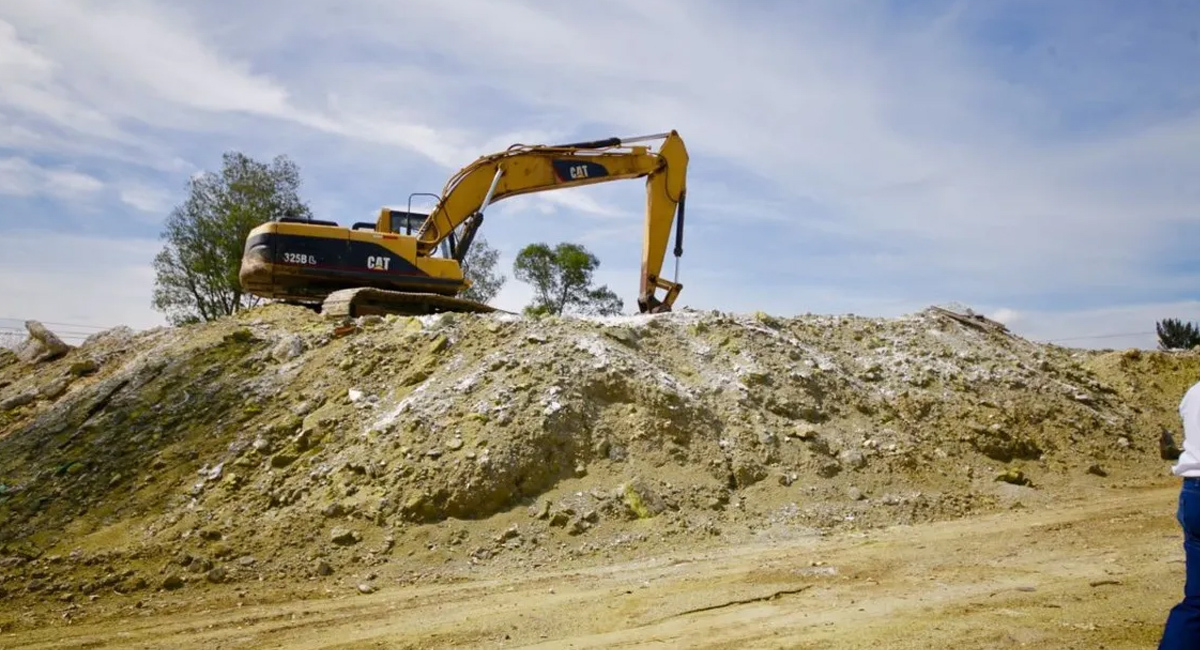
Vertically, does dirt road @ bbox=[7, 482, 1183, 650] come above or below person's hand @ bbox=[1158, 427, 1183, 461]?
below

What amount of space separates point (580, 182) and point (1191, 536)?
11.1 metres

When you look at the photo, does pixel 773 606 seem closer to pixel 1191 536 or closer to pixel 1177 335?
pixel 1191 536

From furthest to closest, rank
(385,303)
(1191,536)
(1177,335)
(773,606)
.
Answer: (1177,335), (385,303), (773,606), (1191,536)

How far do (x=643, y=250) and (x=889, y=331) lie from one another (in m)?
3.87

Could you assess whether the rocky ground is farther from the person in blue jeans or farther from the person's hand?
the person in blue jeans

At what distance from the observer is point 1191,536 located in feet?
11.9

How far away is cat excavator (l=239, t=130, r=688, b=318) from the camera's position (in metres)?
12.7

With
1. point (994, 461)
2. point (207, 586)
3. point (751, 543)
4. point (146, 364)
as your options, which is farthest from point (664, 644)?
point (146, 364)

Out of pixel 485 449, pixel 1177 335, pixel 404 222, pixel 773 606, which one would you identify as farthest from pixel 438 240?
pixel 1177 335

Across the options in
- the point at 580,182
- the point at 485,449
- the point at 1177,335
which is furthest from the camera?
the point at 1177,335

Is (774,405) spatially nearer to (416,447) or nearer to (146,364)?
(416,447)

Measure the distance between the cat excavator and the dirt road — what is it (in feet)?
21.9

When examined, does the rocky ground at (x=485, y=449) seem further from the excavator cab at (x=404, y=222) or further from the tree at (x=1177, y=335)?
the tree at (x=1177, y=335)

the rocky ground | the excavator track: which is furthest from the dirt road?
the excavator track
